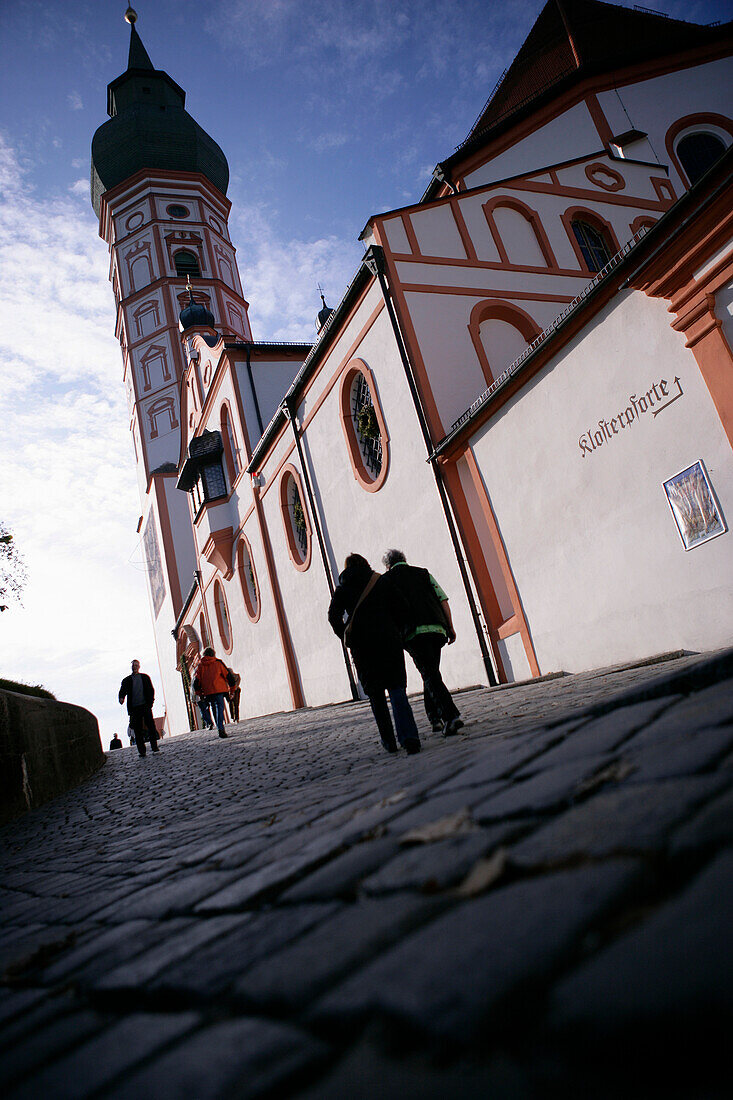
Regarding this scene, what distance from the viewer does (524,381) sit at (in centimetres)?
927

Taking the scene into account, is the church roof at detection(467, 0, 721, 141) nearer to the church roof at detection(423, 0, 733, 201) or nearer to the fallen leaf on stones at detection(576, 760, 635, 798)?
the church roof at detection(423, 0, 733, 201)

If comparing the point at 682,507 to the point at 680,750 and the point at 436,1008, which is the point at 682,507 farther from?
Answer: the point at 436,1008

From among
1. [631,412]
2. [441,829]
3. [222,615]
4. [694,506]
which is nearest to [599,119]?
[631,412]

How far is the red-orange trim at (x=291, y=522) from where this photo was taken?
55.5 feet

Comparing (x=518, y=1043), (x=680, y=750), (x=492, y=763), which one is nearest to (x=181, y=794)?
(x=492, y=763)

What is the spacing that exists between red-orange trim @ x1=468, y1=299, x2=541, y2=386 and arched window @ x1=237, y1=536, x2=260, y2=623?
1130 centimetres

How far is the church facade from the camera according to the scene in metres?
7.29

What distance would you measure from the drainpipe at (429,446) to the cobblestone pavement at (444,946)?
7.94m

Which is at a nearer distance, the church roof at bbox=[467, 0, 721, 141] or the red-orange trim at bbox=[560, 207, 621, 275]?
the red-orange trim at bbox=[560, 207, 621, 275]

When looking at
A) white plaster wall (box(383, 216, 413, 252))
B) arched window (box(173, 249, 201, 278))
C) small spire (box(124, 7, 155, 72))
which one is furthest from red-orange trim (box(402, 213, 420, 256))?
small spire (box(124, 7, 155, 72))

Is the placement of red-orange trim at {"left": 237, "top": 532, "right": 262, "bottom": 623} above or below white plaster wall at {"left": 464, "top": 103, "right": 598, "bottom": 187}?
below

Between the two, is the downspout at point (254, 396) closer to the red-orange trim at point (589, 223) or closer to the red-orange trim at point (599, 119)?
the red-orange trim at point (589, 223)

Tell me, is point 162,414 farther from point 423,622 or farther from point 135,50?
point 135,50

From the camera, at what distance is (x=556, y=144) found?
1858 centimetres
